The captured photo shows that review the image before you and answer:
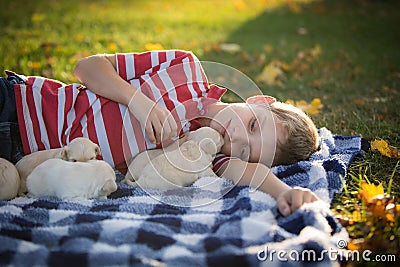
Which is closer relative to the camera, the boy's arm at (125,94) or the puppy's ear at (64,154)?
the puppy's ear at (64,154)

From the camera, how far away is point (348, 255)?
163cm

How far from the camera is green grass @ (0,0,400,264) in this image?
3256 mm

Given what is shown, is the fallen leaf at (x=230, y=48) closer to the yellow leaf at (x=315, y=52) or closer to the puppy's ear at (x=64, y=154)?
the yellow leaf at (x=315, y=52)

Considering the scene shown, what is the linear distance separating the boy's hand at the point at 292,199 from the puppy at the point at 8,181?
111 cm

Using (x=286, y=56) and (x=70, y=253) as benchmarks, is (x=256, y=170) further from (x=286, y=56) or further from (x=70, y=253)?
(x=286, y=56)

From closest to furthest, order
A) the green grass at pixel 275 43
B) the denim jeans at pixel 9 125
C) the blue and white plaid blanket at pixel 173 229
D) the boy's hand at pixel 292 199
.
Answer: the blue and white plaid blanket at pixel 173 229, the boy's hand at pixel 292 199, the denim jeans at pixel 9 125, the green grass at pixel 275 43

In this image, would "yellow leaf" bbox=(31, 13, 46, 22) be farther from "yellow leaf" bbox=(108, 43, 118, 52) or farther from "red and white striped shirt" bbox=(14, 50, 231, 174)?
"red and white striped shirt" bbox=(14, 50, 231, 174)

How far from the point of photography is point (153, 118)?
2.24 m

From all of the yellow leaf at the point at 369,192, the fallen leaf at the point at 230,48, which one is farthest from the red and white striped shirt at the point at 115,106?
the fallen leaf at the point at 230,48

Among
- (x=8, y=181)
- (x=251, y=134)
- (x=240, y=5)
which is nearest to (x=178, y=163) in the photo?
(x=251, y=134)

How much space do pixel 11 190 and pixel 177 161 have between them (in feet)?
2.36

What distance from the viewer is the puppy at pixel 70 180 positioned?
1932mm

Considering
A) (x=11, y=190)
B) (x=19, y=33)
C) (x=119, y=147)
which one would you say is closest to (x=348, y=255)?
(x=119, y=147)

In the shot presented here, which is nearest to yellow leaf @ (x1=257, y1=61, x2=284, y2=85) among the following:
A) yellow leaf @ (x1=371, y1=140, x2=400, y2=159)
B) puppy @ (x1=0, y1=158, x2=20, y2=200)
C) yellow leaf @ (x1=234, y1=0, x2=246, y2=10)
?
yellow leaf @ (x1=371, y1=140, x2=400, y2=159)
